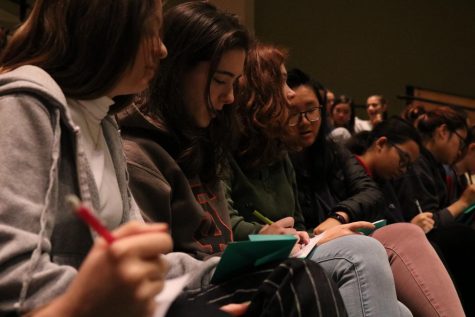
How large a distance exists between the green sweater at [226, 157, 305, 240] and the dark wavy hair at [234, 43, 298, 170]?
1.7 inches

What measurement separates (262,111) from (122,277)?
1331 millimetres

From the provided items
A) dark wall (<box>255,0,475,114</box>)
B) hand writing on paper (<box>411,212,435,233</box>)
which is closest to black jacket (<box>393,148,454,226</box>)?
hand writing on paper (<box>411,212,435,233</box>)

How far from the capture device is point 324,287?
0.97m

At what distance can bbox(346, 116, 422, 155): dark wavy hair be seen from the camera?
2.58 m

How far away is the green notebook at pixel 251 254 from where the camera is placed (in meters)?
0.99

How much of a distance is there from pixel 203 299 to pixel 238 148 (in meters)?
0.91

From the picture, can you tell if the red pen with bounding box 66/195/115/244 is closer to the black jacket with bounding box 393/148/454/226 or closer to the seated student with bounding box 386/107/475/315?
the seated student with bounding box 386/107/475/315

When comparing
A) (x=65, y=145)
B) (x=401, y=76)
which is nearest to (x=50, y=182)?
(x=65, y=145)

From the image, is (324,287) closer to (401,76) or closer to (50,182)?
(50,182)

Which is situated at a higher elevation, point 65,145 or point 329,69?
point 65,145

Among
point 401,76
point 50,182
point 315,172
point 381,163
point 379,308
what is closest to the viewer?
point 50,182

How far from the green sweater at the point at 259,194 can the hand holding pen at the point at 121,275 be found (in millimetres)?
1097

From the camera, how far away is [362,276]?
4.07 feet

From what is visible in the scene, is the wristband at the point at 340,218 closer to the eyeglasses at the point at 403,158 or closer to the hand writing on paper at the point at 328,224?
the hand writing on paper at the point at 328,224
